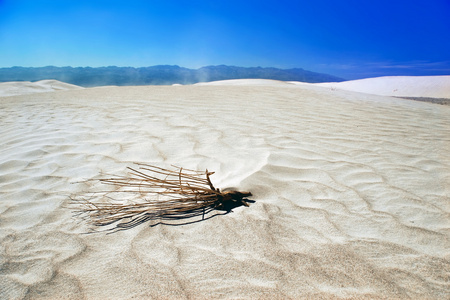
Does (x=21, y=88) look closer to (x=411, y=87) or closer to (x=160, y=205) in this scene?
(x=160, y=205)

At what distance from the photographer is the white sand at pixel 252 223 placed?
1078 millimetres

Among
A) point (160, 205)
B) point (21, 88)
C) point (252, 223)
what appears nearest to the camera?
point (252, 223)

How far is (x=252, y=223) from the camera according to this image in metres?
1.46

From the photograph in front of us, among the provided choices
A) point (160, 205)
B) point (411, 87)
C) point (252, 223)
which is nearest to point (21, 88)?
point (160, 205)

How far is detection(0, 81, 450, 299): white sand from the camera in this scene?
1078 millimetres

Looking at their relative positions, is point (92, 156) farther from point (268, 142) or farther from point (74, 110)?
point (74, 110)

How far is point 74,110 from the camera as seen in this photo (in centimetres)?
477

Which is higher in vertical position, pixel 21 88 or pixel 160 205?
pixel 21 88

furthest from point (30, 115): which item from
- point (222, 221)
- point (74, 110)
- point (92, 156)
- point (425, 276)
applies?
point (425, 276)

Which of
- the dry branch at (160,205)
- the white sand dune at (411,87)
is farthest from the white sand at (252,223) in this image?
the white sand dune at (411,87)

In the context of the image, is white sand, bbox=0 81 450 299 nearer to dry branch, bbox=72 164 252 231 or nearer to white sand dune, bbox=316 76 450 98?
dry branch, bbox=72 164 252 231

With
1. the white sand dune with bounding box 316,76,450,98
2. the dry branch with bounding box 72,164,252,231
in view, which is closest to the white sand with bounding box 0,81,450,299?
the dry branch with bounding box 72,164,252,231

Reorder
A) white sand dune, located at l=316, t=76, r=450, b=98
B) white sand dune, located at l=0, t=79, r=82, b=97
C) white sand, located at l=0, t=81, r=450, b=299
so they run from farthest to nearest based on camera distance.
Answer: white sand dune, located at l=316, t=76, r=450, b=98 < white sand dune, located at l=0, t=79, r=82, b=97 < white sand, located at l=0, t=81, r=450, b=299

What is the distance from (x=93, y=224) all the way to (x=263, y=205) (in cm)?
105
